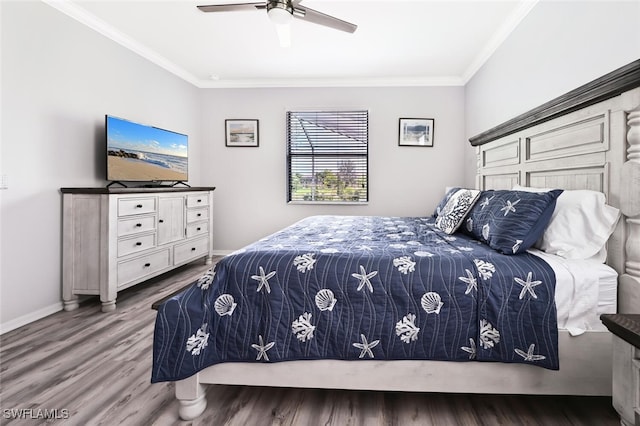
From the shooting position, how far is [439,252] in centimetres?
160

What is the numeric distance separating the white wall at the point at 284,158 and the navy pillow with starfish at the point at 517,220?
270 cm

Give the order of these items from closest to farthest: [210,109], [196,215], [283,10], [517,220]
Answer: [517,220], [283,10], [196,215], [210,109]

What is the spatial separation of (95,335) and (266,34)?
2.99 m

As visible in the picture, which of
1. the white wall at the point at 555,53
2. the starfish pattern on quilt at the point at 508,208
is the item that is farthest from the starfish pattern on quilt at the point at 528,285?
the white wall at the point at 555,53

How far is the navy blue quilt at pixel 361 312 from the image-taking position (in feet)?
4.55

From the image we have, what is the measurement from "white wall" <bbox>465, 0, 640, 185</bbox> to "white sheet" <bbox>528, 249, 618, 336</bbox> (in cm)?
112

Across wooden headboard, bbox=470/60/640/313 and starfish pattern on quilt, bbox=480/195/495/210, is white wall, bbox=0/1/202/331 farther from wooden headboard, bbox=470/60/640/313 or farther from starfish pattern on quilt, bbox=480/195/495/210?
wooden headboard, bbox=470/60/640/313

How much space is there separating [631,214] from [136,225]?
3413mm

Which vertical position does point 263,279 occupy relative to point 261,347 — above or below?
above

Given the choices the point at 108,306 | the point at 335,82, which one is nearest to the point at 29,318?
the point at 108,306

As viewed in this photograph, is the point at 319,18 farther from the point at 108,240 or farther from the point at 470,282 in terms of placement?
the point at 108,240

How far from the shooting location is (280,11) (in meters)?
2.04

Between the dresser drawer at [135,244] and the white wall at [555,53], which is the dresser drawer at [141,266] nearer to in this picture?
the dresser drawer at [135,244]

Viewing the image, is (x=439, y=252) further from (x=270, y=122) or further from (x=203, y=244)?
(x=270, y=122)
